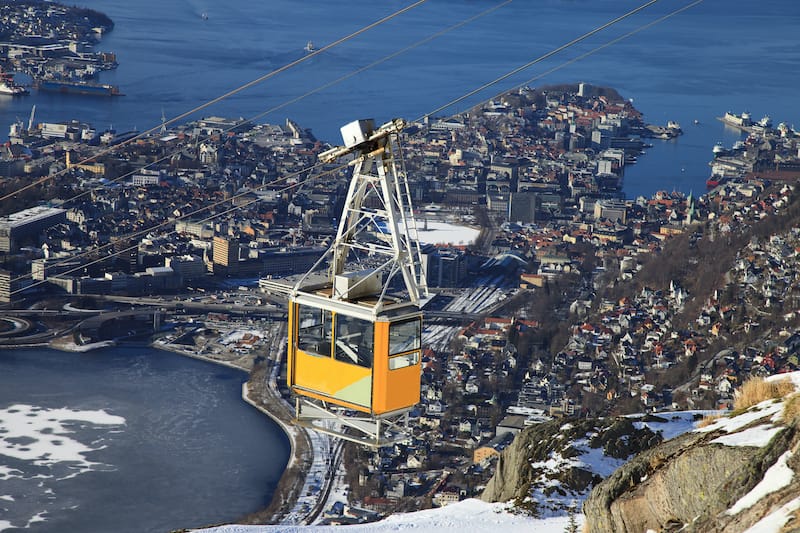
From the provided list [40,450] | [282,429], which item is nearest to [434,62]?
[282,429]

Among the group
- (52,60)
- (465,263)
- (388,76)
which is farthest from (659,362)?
(52,60)

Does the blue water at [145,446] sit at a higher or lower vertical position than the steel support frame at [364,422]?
lower

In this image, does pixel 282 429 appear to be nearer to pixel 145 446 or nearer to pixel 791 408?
pixel 145 446

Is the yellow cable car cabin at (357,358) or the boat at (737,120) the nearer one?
the yellow cable car cabin at (357,358)

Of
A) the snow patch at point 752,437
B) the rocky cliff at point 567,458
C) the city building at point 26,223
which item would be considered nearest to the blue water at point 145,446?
the city building at point 26,223

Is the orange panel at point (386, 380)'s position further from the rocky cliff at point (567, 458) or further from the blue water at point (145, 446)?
the blue water at point (145, 446)

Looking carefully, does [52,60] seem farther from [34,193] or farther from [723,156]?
[723,156]

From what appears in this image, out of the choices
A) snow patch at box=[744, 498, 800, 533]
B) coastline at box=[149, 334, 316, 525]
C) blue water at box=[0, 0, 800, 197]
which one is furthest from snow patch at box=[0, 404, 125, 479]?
blue water at box=[0, 0, 800, 197]
